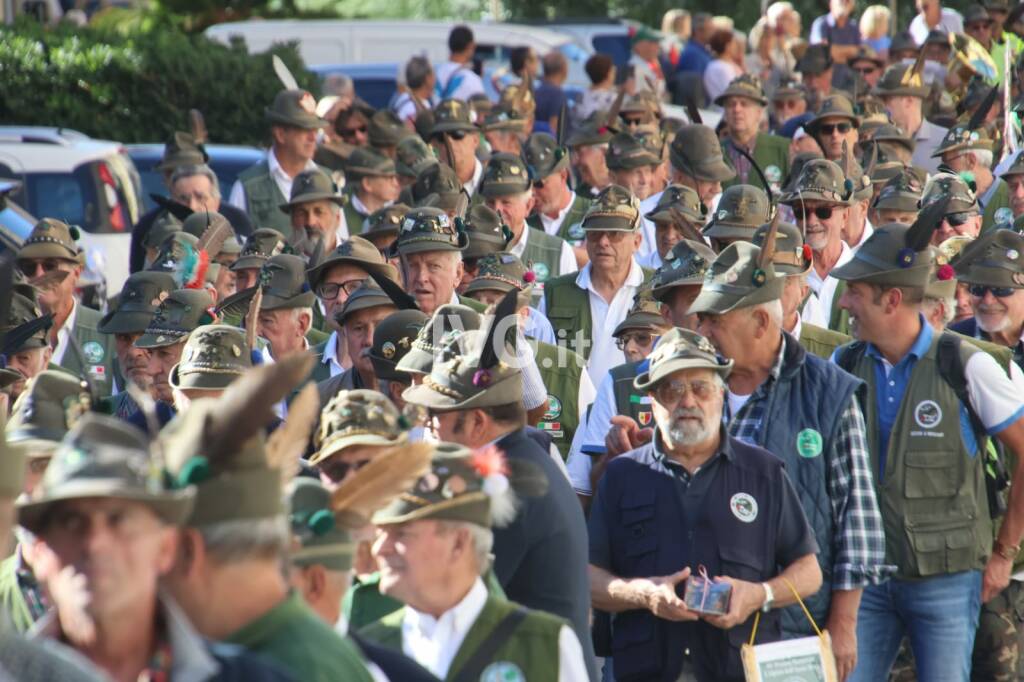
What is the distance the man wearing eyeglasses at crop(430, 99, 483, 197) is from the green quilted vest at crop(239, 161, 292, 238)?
1.41m

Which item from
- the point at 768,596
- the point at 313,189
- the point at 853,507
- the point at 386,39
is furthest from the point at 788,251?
the point at 386,39

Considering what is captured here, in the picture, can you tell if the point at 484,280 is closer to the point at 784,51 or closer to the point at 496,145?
the point at 496,145

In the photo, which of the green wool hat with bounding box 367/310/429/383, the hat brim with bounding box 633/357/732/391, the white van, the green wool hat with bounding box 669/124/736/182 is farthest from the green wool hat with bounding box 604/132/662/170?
the white van

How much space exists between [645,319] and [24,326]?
294 centimetres

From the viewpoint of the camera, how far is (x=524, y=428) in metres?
6.90

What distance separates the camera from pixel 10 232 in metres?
13.7

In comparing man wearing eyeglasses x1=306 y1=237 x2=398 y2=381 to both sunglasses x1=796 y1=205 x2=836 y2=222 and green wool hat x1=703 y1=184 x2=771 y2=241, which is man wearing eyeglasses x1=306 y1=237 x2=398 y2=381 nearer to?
green wool hat x1=703 y1=184 x2=771 y2=241

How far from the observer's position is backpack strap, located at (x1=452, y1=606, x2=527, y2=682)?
5410 millimetres

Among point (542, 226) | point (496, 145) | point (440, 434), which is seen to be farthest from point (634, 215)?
point (496, 145)

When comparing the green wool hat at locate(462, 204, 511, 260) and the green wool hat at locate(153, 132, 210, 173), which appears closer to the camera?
the green wool hat at locate(462, 204, 511, 260)

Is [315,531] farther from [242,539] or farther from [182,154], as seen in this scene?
[182,154]

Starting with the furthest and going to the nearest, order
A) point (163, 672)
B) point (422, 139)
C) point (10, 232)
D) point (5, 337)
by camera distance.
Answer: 1. point (422, 139)
2. point (10, 232)
3. point (5, 337)
4. point (163, 672)

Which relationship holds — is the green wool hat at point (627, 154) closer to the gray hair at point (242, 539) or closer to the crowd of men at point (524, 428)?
the crowd of men at point (524, 428)

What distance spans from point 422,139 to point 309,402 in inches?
419
